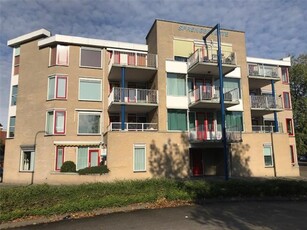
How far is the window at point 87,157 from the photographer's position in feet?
76.9

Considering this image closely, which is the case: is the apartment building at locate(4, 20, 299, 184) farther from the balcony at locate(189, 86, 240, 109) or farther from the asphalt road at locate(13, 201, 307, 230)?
the asphalt road at locate(13, 201, 307, 230)

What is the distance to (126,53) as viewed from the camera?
24.2 m

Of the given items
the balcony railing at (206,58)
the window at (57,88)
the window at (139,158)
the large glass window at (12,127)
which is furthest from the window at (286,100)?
the large glass window at (12,127)

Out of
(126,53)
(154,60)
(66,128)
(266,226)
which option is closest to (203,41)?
(154,60)

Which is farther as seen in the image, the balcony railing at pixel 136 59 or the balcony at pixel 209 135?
the balcony railing at pixel 136 59

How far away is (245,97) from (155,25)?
10.7m

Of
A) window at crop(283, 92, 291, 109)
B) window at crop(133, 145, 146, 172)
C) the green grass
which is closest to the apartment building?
window at crop(133, 145, 146, 172)

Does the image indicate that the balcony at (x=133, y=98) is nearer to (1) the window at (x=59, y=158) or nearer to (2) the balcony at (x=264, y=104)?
(1) the window at (x=59, y=158)

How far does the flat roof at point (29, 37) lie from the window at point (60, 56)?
2121 mm

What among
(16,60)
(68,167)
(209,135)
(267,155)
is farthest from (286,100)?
(16,60)

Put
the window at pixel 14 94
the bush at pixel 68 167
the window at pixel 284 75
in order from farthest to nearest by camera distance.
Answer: the window at pixel 284 75 < the window at pixel 14 94 < the bush at pixel 68 167

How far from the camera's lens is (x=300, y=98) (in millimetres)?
42125

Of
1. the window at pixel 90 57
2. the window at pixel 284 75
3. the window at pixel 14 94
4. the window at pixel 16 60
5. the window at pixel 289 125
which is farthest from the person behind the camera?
the window at pixel 284 75

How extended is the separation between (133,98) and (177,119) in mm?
4183
